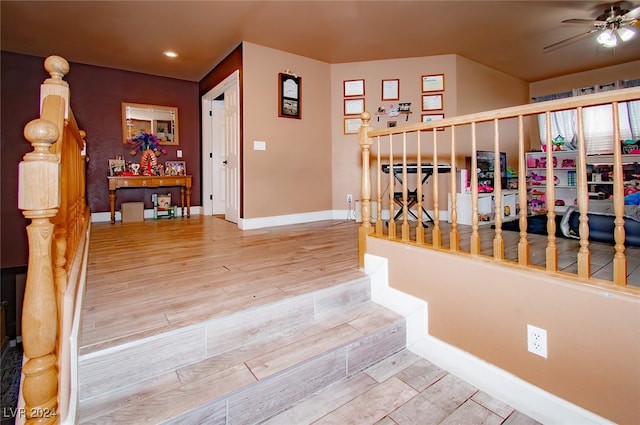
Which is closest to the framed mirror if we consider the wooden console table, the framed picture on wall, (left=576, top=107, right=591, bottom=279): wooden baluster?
the wooden console table

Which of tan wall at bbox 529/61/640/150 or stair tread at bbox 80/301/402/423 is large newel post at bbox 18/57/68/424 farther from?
tan wall at bbox 529/61/640/150

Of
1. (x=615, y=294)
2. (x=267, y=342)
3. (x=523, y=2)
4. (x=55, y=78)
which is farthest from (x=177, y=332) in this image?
(x=523, y=2)

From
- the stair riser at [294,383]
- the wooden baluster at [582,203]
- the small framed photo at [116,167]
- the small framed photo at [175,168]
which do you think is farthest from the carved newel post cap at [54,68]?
the small framed photo at [175,168]

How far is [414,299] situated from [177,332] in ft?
4.66

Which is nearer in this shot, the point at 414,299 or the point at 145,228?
the point at 414,299

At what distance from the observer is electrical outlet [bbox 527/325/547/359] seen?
1.51 metres

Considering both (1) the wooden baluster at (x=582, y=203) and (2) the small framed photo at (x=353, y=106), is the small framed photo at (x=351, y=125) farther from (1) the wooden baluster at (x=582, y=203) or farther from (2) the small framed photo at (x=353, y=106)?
(1) the wooden baluster at (x=582, y=203)

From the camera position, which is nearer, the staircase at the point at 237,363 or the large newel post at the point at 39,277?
the large newel post at the point at 39,277

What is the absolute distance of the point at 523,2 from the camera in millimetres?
3379

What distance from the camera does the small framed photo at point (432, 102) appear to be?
191 inches

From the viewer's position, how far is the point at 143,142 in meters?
5.34

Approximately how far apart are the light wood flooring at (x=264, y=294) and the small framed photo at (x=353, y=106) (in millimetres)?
2423

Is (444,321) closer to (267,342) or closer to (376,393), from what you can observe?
(376,393)

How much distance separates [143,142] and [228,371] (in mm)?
4990
